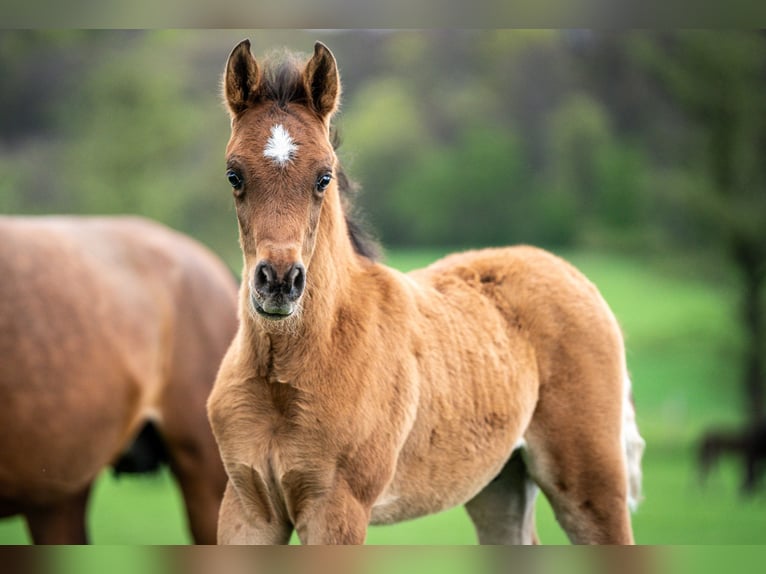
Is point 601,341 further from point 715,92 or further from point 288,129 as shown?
point 715,92

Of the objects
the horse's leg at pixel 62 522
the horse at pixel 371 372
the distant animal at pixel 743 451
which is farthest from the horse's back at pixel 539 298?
the distant animal at pixel 743 451

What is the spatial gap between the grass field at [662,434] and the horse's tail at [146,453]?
0.09 m

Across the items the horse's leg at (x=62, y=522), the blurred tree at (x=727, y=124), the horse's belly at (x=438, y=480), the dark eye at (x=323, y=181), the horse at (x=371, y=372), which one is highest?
the blurred tree at (x=727, y=124)

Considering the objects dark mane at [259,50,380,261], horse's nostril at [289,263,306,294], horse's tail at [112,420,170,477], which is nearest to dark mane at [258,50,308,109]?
dark mane at [259,50,380,261]

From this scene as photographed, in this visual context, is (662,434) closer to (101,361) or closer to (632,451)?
(632,451)

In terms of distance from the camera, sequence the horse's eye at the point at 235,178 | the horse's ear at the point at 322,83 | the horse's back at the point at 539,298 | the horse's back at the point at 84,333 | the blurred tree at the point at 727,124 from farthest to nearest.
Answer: the blurred tree at the point at 727,124 → the horse's back at the point at 84,333 → the horse's back at the point at 539,298 → the horse's ear at the point at 322,83 → the horse's eye at the point at 235,178

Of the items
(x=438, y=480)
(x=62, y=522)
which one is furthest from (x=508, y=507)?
(x=62, y=522)

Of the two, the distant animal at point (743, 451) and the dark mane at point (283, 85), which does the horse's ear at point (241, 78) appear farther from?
the distant animal at point (743, 451)

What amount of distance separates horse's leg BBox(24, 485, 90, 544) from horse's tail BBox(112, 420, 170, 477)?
0.80 ft

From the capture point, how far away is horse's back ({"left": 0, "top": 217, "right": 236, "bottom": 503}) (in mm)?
3740

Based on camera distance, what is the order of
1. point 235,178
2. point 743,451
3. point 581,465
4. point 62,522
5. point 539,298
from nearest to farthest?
point 235,178 < point 581,465 < point 539,298 < point 62,522 < point 743,451

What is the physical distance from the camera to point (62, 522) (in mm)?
4266

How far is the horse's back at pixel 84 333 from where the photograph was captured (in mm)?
3740

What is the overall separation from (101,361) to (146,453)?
1.47ft
